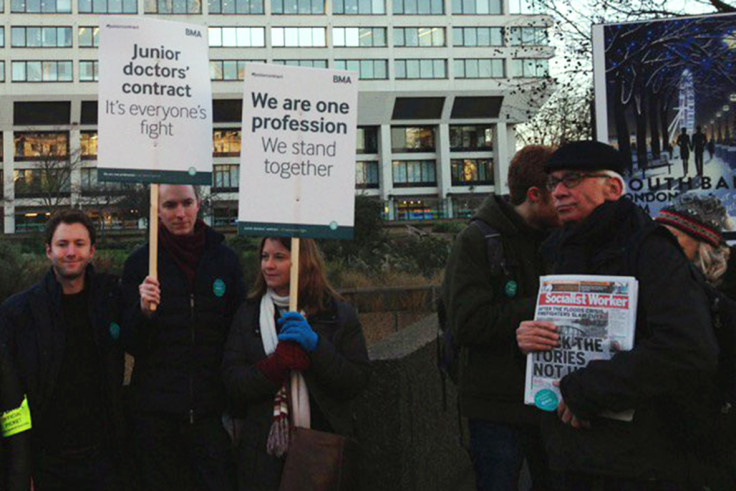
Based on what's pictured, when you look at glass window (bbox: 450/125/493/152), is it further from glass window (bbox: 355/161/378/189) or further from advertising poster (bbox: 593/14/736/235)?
advertising poster (bbox: 593/14/736/235)

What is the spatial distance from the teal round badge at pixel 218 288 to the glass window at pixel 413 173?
7136cm

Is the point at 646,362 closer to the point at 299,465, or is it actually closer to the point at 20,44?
the point at 299,465

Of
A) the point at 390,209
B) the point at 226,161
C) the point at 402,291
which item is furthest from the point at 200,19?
the point at 402,291

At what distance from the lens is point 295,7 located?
2753 inches

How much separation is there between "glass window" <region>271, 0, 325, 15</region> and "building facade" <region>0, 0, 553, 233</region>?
0.29ft

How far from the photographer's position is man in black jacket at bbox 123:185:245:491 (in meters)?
3.85

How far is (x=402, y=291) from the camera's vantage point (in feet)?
56.0

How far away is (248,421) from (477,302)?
1207 mm

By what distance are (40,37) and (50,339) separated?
70899 millimetres

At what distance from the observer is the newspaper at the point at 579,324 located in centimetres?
277

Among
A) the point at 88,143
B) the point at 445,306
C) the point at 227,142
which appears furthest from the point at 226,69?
the point at 445,306

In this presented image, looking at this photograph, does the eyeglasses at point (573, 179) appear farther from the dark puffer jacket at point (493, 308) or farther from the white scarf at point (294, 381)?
the white scarf at point (294, 381)

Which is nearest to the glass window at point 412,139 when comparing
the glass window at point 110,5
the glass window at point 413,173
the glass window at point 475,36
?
the glass window at point 413,173

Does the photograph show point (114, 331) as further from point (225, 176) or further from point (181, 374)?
point (225, 176)
